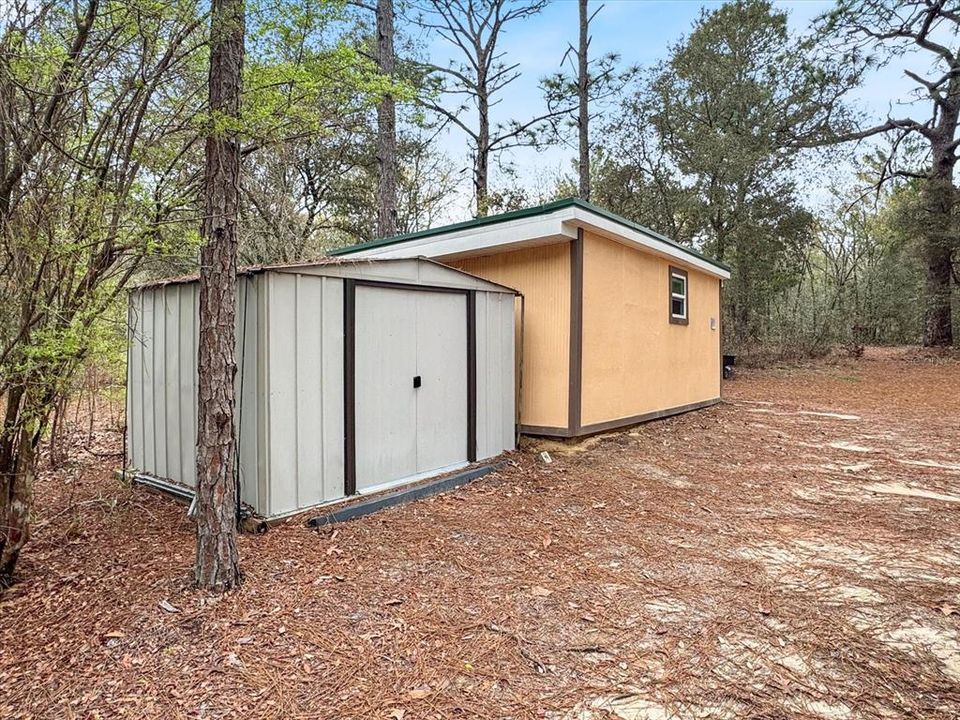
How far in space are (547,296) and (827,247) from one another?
57.3ft

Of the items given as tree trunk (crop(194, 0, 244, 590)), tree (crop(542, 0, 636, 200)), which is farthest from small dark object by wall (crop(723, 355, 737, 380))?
tree trunk (crop(194, 0, 244, 590))

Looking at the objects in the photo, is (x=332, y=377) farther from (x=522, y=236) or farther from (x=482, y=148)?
(x=482, y=148)

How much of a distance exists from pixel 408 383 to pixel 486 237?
227 centimetres

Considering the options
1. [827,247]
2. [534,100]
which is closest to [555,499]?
[534,100]

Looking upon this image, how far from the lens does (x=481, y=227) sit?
241 inches

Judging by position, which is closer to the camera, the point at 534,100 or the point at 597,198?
the point at 534,100

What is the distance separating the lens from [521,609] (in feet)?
8.58

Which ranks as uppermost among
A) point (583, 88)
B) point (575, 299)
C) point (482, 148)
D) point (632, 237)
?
point (583, 88)

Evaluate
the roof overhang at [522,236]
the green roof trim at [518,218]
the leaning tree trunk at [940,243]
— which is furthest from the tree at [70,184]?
the leaning tree trunk at [940,243]

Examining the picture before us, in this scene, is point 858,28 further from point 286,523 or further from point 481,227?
point 286,523

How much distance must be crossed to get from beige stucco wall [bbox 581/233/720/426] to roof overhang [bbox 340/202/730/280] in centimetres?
21

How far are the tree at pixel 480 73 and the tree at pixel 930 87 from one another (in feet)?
24.3

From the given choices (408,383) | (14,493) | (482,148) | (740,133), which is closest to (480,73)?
A: (482,148)

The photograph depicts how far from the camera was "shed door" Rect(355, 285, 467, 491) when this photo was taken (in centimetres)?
422
